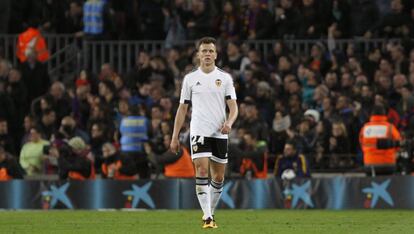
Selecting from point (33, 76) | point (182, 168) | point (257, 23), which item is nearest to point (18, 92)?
point (33, 76)

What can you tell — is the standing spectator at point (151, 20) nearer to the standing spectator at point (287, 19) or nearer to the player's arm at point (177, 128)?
the standing spectator at point (287, 19)

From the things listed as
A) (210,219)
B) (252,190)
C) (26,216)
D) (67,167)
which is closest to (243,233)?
(210,219)

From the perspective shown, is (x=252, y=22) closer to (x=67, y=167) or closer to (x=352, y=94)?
(x=352, y=94)

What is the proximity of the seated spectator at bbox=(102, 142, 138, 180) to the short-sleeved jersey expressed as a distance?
7916 mm

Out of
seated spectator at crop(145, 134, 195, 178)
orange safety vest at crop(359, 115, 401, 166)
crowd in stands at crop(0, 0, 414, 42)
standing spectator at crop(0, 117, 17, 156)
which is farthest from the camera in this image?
crowd in stands at crop(0, 0, 414, 42)

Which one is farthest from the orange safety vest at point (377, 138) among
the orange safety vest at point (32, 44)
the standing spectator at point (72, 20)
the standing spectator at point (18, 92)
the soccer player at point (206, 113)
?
the standing spectator at point (72, 20)

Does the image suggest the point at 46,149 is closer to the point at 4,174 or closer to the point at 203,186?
the point at 4,174

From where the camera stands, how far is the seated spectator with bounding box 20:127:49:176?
24.5m

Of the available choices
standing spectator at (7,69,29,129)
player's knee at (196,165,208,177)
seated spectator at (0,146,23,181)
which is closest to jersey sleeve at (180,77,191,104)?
player's knee at (196,165,208,177)

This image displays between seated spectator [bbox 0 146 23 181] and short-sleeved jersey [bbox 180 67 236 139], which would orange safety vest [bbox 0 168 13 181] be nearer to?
seated spectator [bbox 0 146 23 181]

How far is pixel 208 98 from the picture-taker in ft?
51.5

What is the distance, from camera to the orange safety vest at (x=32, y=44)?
28562 mm

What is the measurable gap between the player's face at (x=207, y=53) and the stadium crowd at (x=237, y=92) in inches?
292

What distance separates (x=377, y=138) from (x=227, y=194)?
297 centimetres
